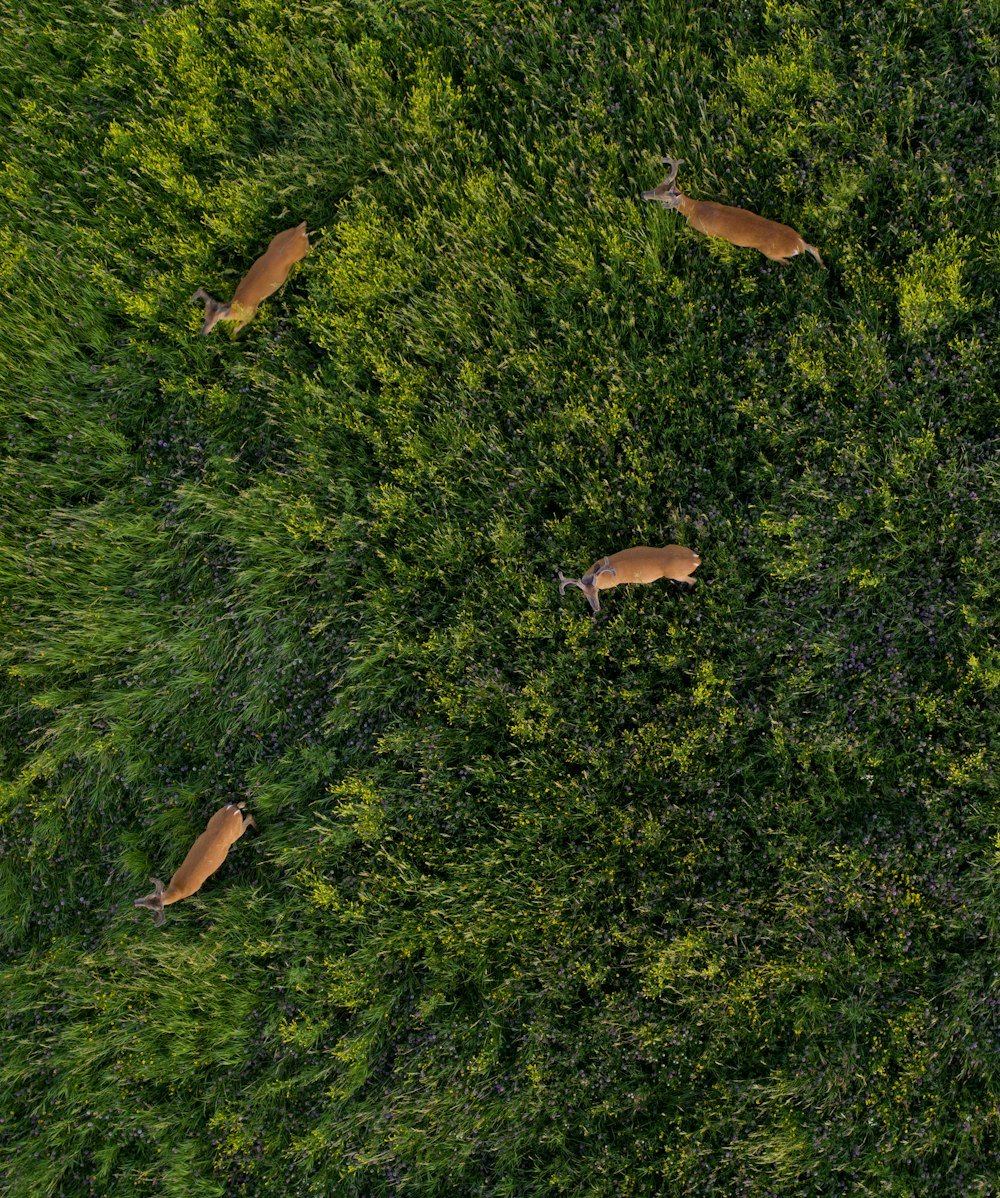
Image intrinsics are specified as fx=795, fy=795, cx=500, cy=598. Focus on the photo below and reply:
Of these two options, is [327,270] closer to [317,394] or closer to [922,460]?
[317,394]

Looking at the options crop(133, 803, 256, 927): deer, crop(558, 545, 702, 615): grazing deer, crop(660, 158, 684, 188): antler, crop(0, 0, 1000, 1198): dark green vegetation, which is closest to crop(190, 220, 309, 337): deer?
crop(0, 0, 1000, 1198): dark green vegetation

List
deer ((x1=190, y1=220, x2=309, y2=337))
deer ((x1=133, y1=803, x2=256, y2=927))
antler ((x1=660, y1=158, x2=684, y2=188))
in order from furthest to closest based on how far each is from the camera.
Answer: deer ((x1=190, y1=220, x2=309, y2=337)) → deer ((x1=133, y1=803, x2=256, y2=927)) → antler ((x1=660, y1=158, x2=684, y2=188))

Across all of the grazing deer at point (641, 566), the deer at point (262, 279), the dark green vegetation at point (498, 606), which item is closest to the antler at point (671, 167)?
the dark green vegetation at point (498, 606)

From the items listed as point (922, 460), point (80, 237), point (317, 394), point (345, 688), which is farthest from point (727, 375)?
point (80, 237)

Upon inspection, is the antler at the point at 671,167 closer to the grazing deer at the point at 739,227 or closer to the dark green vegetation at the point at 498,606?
the grazing deer at the point at 739,227

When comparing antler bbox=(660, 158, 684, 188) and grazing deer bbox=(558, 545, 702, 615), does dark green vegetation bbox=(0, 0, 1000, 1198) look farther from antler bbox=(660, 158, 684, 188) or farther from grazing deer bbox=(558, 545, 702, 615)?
grazing deer bbox=(558, 545, 702, 615)

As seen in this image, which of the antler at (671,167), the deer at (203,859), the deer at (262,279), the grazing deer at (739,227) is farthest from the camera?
the deer at (262,279)

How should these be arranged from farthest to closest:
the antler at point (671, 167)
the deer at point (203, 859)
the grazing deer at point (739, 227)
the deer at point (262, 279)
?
the deer at point (262, 279), the deer at point (203, 859), the antler at point (671, 167), the grazing deer at point (739, 227)
